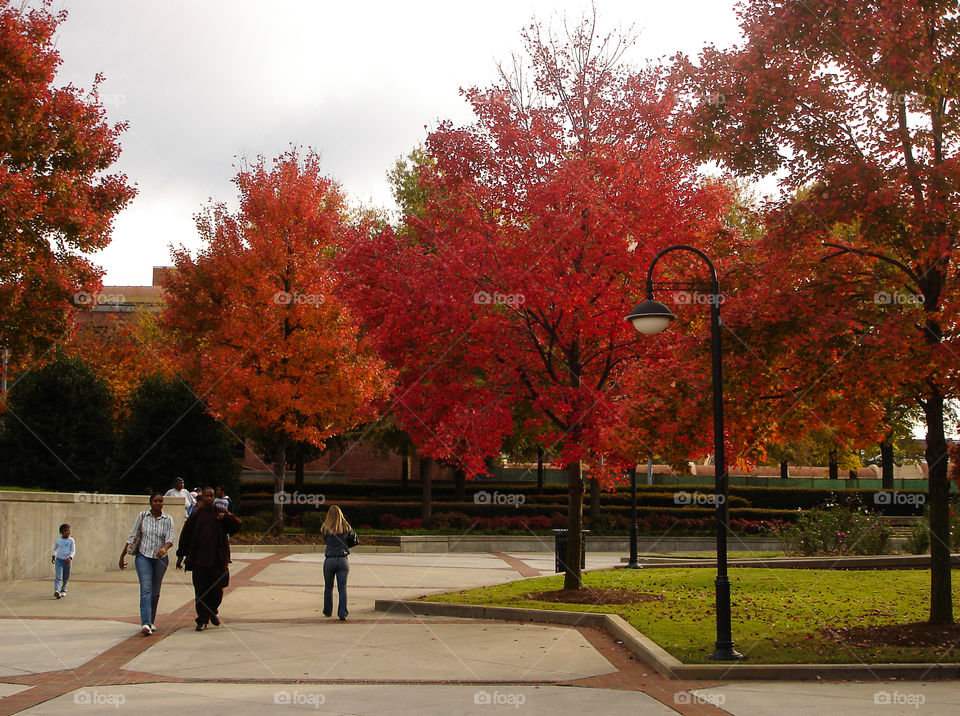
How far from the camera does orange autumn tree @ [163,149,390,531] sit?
26828 mm

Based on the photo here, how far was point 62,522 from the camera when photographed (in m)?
19.1

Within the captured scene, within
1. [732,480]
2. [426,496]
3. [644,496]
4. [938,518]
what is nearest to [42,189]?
[938,518]

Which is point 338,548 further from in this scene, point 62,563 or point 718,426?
point 718,426

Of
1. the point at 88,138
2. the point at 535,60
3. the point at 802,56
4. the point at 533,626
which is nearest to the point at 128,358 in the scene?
the point at 88,138

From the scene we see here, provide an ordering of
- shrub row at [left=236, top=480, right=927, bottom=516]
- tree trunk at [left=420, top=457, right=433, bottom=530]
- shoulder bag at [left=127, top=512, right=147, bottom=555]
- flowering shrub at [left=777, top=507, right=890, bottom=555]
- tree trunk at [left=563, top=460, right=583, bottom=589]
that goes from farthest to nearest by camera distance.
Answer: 1. shrub row at [left=236, top=480, right=927, bottom=516]
2. tree trunk at [left=420, top=457, right=433, bottom=530]
3. flowering shrub at [left=777, top=507, right=890, bottom=555]
4. tree trunk at [left=563, top=460, right=583, bottom=589]
5. shoulder bag at [left=127, top=512, right=147, bottom=555]

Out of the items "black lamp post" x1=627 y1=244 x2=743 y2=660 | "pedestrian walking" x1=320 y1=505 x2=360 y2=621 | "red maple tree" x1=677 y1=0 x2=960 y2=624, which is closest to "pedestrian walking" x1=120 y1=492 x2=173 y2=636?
"pedestrian walking" x1=320 y1=505 x2=360 y2=621

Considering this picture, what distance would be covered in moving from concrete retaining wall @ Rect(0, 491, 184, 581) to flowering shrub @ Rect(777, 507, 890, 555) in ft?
51.8

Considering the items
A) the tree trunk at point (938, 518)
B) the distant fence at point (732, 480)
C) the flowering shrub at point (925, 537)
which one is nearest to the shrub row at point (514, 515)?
the flowering shrub at point (925, 537)

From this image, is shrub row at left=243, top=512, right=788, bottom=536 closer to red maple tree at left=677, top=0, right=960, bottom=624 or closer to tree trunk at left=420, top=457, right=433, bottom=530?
tree trunk at left=420, top=457, right=433, bottom=530

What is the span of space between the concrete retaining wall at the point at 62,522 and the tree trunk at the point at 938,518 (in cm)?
1580

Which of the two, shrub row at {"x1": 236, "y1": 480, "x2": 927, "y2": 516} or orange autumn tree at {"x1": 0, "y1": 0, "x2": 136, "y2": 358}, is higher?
orange autumn tree at {"x1": 0, "y1": 0, "x2": 136, "y2": 358}

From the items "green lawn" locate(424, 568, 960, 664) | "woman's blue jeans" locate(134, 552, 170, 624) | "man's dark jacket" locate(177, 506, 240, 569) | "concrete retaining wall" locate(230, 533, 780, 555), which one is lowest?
"concrete retaining wall" locate(230, 533, 780, 555)

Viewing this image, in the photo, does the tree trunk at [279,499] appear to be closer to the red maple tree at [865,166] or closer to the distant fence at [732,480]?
the red maple tree at [865,166]

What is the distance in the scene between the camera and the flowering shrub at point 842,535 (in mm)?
22281
